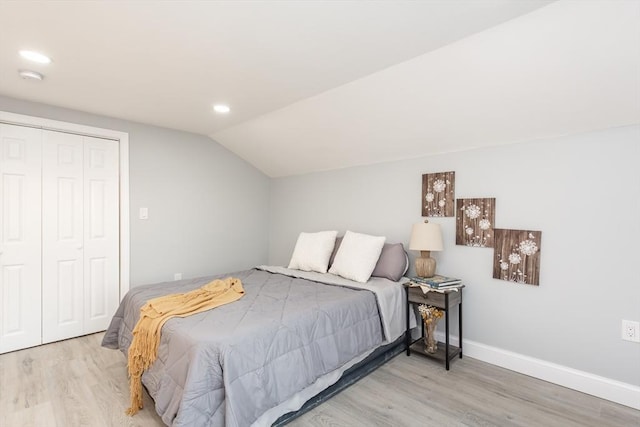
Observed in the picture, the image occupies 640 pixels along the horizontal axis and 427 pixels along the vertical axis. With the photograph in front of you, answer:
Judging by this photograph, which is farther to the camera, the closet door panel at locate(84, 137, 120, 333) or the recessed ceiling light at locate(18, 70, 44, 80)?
the closet door panel at locate(84, 137, 120, 333)

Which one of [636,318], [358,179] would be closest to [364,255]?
[358,179]

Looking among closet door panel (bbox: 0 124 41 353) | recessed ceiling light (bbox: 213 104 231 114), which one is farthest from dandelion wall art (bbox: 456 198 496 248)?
closet door panel (bbox: 0 124 41 353)

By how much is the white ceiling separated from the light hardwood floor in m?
1.79

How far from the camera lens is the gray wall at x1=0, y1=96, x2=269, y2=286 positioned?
3402 mm

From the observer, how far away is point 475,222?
2.70 m

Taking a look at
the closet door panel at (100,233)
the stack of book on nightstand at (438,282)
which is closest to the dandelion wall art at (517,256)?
the stack of book on nightstand at (438,282)

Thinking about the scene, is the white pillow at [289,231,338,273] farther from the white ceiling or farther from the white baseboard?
the white baseboard

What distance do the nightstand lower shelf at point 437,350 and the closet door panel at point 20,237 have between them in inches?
133

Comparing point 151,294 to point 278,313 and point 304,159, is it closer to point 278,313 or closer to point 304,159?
point 278,313

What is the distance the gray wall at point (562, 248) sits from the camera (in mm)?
2055

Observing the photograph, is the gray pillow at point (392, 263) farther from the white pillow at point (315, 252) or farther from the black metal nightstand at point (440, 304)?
the white pillow at point (315, 252)

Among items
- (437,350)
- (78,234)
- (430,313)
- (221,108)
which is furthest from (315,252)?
(78,234)

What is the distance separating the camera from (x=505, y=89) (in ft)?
6.88

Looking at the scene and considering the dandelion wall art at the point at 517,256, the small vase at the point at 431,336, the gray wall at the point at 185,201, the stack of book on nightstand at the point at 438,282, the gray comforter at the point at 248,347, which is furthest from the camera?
the gray wall at the point at 185,201
